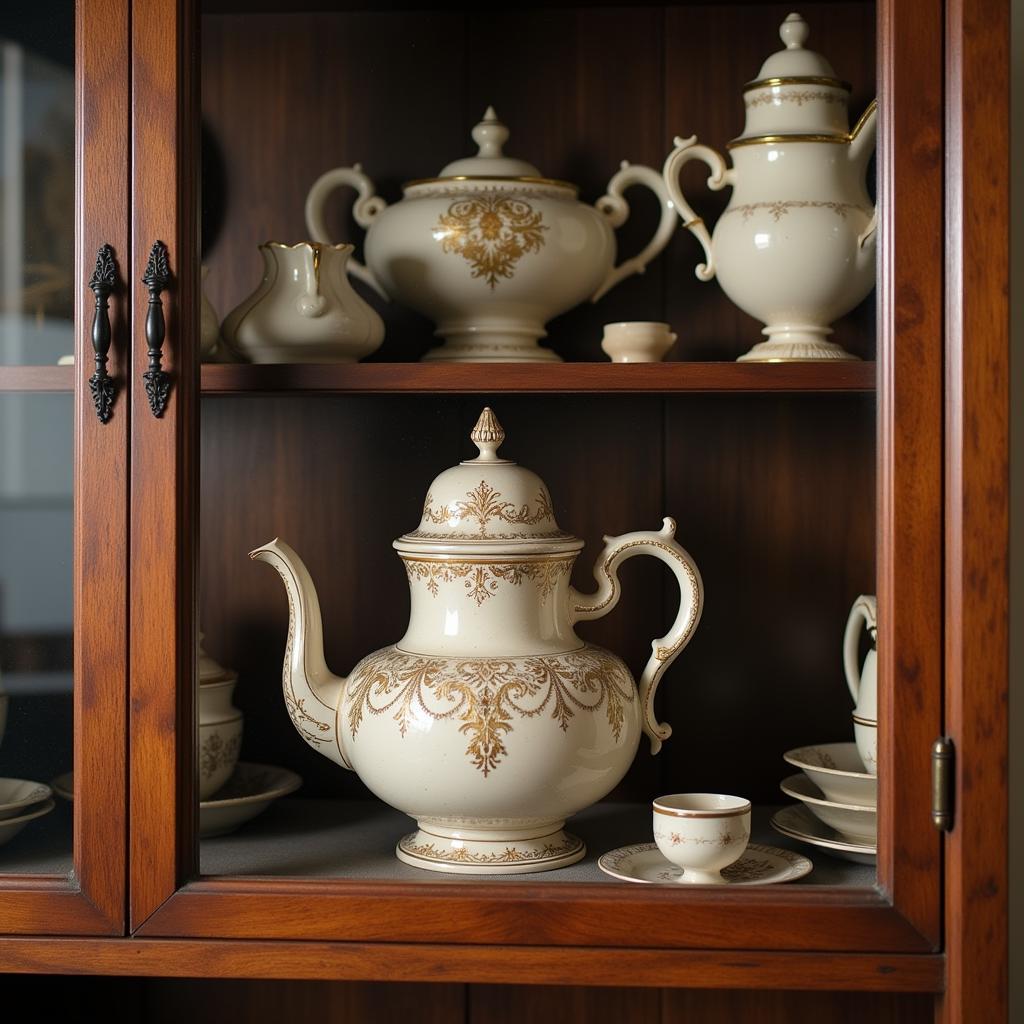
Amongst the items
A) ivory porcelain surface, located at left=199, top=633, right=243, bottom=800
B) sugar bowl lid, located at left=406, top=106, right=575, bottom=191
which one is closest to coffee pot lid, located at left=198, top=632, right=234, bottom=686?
ivory porcelain surface, located at left=199, top=633, right=243, bottom=800

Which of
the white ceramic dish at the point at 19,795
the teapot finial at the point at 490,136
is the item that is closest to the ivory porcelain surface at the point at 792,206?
the teapot finial at the point at 490,136

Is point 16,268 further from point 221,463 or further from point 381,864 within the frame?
point 381,864

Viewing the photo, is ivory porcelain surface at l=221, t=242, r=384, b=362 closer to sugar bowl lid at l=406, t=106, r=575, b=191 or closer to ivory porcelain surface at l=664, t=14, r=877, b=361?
sugar bowl lid at l=406, t=106, r=575, b=191

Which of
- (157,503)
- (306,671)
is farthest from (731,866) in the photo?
(157,503)

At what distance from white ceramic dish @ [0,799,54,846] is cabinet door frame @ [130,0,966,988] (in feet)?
0.18

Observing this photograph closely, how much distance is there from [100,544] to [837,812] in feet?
1.41

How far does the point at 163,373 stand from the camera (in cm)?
64

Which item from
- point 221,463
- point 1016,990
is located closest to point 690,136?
point 221,463

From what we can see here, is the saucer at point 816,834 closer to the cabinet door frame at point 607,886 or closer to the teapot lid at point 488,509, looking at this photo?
the cabinet door frame at point 607,886

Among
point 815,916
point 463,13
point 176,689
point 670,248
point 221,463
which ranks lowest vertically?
point 815,916

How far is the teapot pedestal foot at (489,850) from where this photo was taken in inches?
27.3

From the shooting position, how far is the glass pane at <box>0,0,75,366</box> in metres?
0.66

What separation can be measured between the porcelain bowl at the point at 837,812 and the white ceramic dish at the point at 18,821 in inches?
16.8

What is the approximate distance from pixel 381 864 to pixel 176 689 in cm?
15
